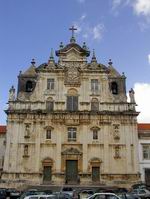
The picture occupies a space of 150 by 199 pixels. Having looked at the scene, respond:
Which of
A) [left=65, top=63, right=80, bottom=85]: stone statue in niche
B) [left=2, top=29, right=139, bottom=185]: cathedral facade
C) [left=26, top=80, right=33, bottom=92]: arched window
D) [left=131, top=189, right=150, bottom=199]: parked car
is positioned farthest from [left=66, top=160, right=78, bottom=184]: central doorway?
[left=131, top=189, right=150, bottom=199]: parked car

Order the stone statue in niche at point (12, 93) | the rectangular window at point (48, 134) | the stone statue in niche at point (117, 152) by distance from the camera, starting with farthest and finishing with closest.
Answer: the stone statue in niche at point (12, 93) → the rectangular window at point (48, 134) → the stone statue in niche at point (117, 152)

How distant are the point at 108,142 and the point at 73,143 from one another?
4260 millimetres

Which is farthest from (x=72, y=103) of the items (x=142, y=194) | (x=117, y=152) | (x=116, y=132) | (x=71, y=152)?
(x=142, y=194)

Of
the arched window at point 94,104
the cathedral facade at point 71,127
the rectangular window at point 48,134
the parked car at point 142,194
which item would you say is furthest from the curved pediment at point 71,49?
the parked car at point 142,194

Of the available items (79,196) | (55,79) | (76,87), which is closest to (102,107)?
(76,87)

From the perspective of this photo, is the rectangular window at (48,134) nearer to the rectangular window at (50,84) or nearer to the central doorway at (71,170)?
the central doorway at (71,170)

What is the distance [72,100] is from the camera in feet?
138

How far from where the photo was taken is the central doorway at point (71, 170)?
129 ft

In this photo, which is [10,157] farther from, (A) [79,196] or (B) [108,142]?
(A) [79,196]

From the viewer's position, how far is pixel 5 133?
4347cm

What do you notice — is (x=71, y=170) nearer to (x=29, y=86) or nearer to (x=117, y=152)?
(x=117, y=152)

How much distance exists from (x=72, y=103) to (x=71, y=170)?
831cm

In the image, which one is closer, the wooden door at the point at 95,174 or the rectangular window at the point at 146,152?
the wooden door at the point at 95,174

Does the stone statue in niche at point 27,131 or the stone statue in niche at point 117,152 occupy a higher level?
the stone statue in niche at point 27,131
